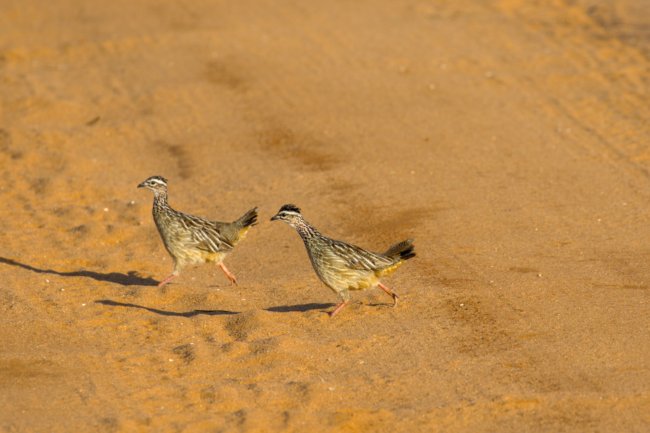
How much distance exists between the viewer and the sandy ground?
9.59 m

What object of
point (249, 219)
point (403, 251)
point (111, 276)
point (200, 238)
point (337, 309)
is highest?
point (403, 251)

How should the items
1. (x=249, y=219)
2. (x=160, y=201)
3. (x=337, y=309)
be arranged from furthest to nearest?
1. (x=160, y=201)
2. (x=249, y=219)
3. (x=337, y=309)

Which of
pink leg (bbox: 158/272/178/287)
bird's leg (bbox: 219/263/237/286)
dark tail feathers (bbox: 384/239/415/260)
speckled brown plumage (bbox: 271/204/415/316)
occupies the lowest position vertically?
pink leg (bbox: 158/272/178/287)

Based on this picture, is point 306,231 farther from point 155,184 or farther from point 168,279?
point 155,184

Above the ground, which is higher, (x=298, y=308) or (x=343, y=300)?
(x=343, y=300)

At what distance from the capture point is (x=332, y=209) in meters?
15.1

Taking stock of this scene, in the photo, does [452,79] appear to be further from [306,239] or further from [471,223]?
[306,239]

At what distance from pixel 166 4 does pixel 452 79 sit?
9.79 m

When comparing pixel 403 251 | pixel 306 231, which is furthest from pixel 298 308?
pixel 403 251

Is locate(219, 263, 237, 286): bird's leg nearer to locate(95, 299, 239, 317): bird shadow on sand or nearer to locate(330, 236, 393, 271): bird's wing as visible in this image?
locate(95, 299, 239, 317): bird shadow on sand

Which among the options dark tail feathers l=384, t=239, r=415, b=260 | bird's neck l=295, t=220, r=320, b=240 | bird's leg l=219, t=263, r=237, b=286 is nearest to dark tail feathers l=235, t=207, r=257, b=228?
bird's leg l=219, t=263, r=237, b=286

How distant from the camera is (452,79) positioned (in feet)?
68.1

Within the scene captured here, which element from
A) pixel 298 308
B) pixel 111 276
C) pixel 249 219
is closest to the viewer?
pixel 298 308

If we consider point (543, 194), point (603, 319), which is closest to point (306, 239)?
point (603, 319)
